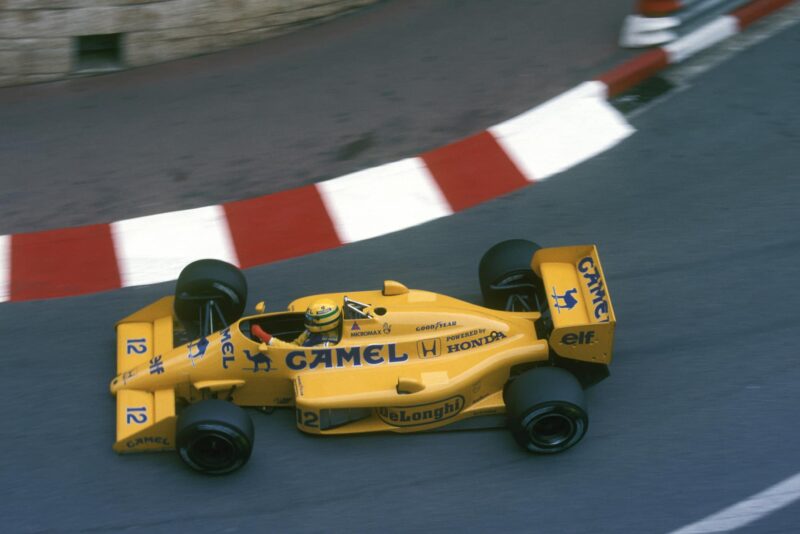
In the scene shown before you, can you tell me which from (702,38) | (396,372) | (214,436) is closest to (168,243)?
(214,436)

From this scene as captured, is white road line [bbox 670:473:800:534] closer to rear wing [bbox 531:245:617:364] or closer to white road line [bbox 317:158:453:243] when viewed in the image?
rear wing [bbox 531:245:617:364]

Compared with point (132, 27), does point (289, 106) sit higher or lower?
lower

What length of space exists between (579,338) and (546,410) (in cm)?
45

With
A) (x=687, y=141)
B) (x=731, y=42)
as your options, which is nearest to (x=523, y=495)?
(x=687, y=141)

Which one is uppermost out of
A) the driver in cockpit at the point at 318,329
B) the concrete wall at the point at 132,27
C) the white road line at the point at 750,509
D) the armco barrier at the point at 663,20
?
the armco barrier at the point at 663,20

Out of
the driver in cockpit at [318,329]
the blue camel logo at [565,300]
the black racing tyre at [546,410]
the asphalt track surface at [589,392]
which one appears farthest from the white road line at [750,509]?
the driver in cockpit at [318,329]

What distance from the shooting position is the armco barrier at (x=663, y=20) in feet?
26.2

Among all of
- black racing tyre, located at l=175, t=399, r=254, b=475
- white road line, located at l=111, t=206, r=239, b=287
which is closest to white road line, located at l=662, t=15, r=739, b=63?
white road line, located at l=111, t=206, r=239, b=287

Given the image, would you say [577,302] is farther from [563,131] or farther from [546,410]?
[563,131]

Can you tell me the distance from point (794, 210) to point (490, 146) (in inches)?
80.1

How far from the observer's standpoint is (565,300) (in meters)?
5.87

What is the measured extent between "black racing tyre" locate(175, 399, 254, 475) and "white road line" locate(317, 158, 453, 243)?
184 cm

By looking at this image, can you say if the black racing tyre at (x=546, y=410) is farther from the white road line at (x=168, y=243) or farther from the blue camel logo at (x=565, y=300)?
the white road line at (x=168, y=243)

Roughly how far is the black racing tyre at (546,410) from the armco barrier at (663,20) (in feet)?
11.2
